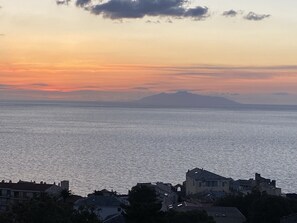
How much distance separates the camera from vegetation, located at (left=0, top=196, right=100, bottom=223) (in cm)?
1852

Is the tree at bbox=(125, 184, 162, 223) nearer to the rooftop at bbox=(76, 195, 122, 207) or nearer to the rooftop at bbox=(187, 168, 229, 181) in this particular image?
the rooftop at bbox=(76, 195, 122, 207)

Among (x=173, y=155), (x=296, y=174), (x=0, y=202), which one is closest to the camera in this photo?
(x=0, y=202)

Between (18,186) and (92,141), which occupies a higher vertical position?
(18,186)

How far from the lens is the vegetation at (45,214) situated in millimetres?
18516

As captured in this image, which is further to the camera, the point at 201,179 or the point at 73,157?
→ the point at 73,157

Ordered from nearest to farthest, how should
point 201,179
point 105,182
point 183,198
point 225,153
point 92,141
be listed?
point 183,198, point 201,179, point 105,182, point 225,153, point 92,141

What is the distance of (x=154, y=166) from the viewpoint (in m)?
82.9

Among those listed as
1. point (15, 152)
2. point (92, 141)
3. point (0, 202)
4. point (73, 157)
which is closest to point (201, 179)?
point (0, 202)

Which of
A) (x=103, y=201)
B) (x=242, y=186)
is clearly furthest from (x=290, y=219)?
(x=242, y=186)

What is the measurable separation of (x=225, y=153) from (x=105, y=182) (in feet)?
137

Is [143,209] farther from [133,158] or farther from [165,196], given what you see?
[133,158]

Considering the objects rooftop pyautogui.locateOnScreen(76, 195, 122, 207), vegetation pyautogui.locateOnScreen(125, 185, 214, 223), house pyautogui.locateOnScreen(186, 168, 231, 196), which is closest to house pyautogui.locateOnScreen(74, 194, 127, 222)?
rooftop pyautogui.locateOnScreen(76, 195, 122, 207)

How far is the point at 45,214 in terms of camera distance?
18609 mm

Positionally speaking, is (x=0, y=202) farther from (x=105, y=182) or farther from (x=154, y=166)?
(x=154, y=166)
